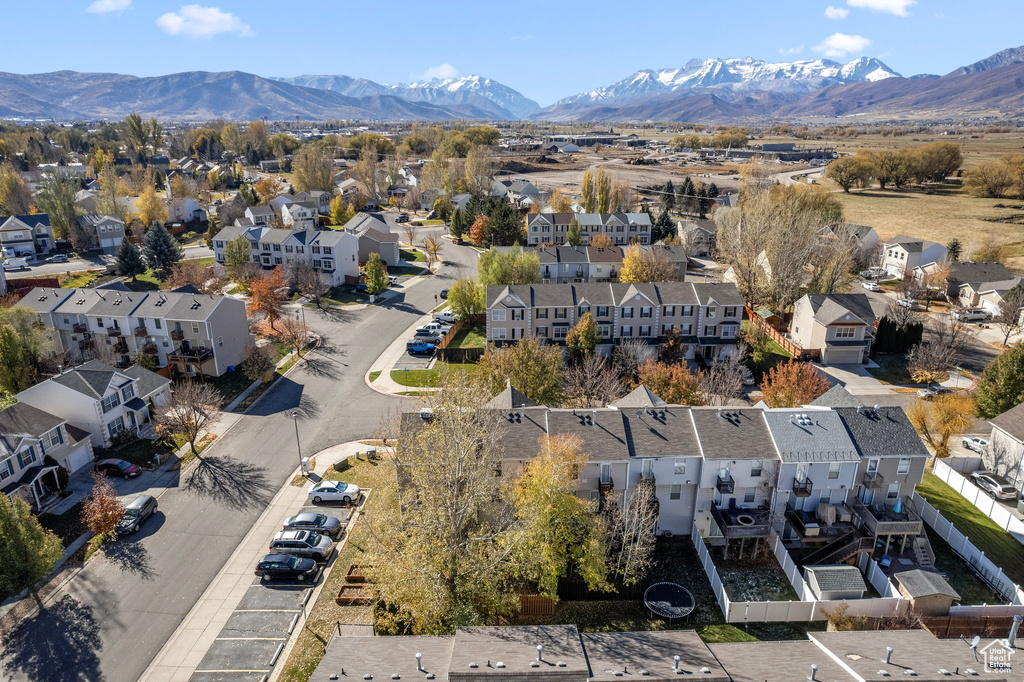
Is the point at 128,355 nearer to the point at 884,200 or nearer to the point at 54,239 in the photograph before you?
the point at 54,239

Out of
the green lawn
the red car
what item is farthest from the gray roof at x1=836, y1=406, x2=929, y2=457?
the red car

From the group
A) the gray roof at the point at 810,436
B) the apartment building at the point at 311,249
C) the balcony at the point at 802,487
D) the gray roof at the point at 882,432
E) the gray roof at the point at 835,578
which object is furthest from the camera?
the apartment building at the point at 311,249

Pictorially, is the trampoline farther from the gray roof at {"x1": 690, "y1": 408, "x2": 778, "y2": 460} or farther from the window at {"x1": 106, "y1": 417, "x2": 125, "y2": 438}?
the window at {"x1": 106, "y1": 417, "x2": 125, "y2": 438}

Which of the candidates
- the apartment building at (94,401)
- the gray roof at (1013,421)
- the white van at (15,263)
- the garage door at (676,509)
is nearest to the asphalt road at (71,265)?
the white van at (15,263)

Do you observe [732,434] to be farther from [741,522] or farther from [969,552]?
[969,552]

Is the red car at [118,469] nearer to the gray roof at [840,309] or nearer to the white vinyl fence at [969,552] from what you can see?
the white vinyl fence at [969,552]

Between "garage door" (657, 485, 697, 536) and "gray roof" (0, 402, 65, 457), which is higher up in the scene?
"gray roof" (0, 402, 65, 457)

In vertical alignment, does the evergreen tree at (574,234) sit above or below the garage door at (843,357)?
above
